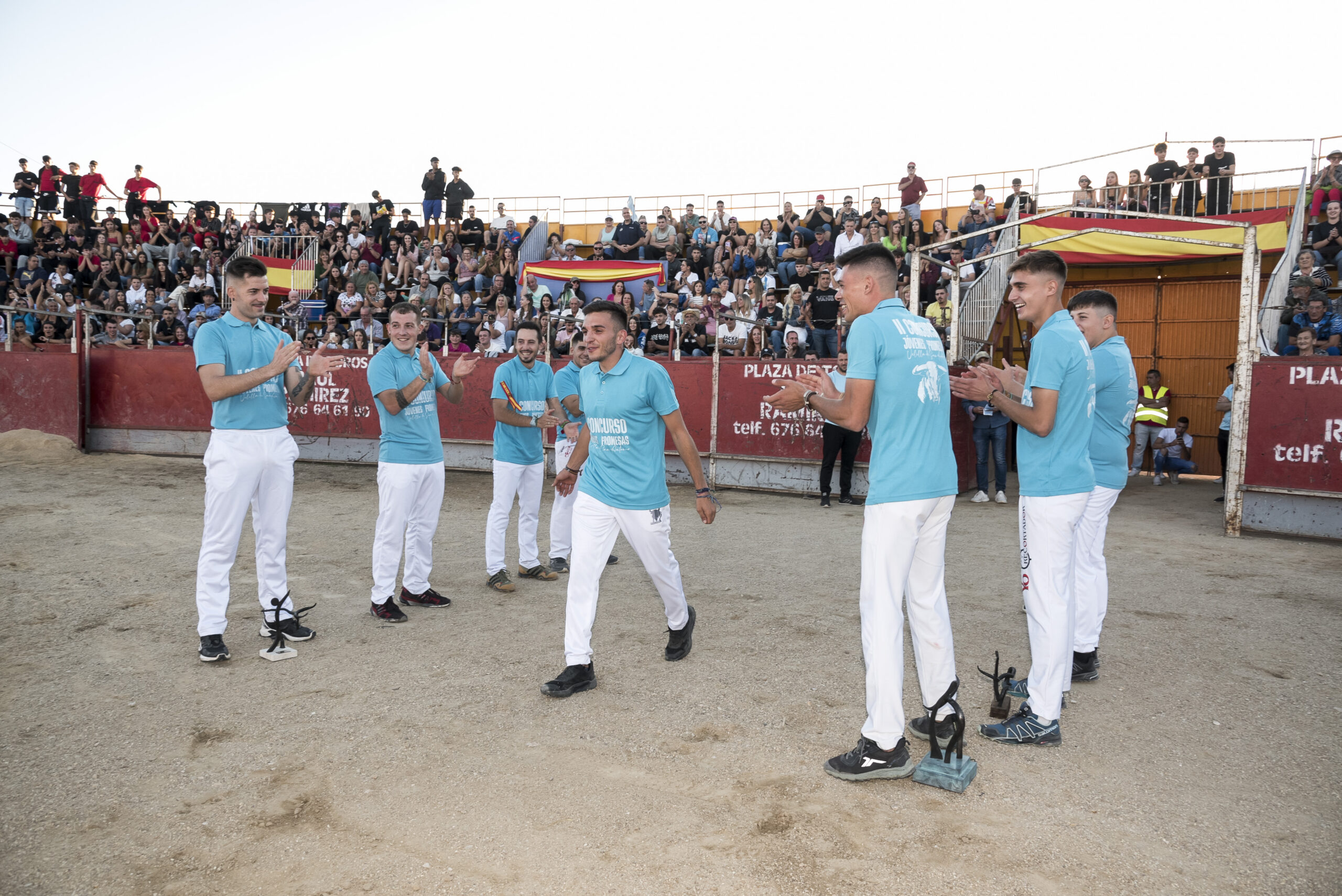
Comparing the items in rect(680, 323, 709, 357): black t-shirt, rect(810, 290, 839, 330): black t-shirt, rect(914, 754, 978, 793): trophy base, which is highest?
rect(810, 290, 839, 330): black t-shirt

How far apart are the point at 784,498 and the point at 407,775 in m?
9.46

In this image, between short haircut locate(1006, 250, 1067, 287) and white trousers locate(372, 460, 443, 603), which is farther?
white trousers locate(372, 460, 443, 603)

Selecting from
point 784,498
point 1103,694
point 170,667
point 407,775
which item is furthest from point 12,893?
point 784,498

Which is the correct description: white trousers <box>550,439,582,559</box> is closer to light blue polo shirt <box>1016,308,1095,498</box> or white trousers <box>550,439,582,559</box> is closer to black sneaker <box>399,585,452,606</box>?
black sneaker <box>399,585,452,606</box>

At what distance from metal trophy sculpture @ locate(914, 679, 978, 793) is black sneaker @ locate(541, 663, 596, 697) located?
6.15 ft

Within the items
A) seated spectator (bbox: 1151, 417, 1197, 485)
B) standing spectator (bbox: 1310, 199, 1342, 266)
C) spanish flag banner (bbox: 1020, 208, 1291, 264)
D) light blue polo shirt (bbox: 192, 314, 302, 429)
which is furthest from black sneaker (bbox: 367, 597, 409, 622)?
standing spectator (bbox: 1310, 199, 1342, 266)

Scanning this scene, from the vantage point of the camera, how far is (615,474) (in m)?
4.93

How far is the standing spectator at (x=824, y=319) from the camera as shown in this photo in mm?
14648

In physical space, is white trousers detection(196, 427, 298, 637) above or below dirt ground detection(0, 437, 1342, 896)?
above

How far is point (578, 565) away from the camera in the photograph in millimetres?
4844

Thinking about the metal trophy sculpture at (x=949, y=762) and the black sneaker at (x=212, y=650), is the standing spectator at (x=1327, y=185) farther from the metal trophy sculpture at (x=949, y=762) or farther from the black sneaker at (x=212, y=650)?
the black sneaker at (x=212, y=650)

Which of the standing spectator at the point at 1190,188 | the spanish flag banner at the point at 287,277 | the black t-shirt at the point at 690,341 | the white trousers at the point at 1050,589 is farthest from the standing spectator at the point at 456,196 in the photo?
the white trousers at the point at 1050,589

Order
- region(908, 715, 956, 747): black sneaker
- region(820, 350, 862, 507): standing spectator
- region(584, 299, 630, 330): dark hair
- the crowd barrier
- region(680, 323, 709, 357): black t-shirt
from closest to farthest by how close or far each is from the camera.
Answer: region(908, 715, 956, 747): black sneaker < region(584, 299, 630, 330): dark hair < region(820, 350, 862, 507): standing spectator < the crowd barrier < region(680, 323, 709, 357): black t-shirt

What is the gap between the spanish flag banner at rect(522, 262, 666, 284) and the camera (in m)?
19.7
